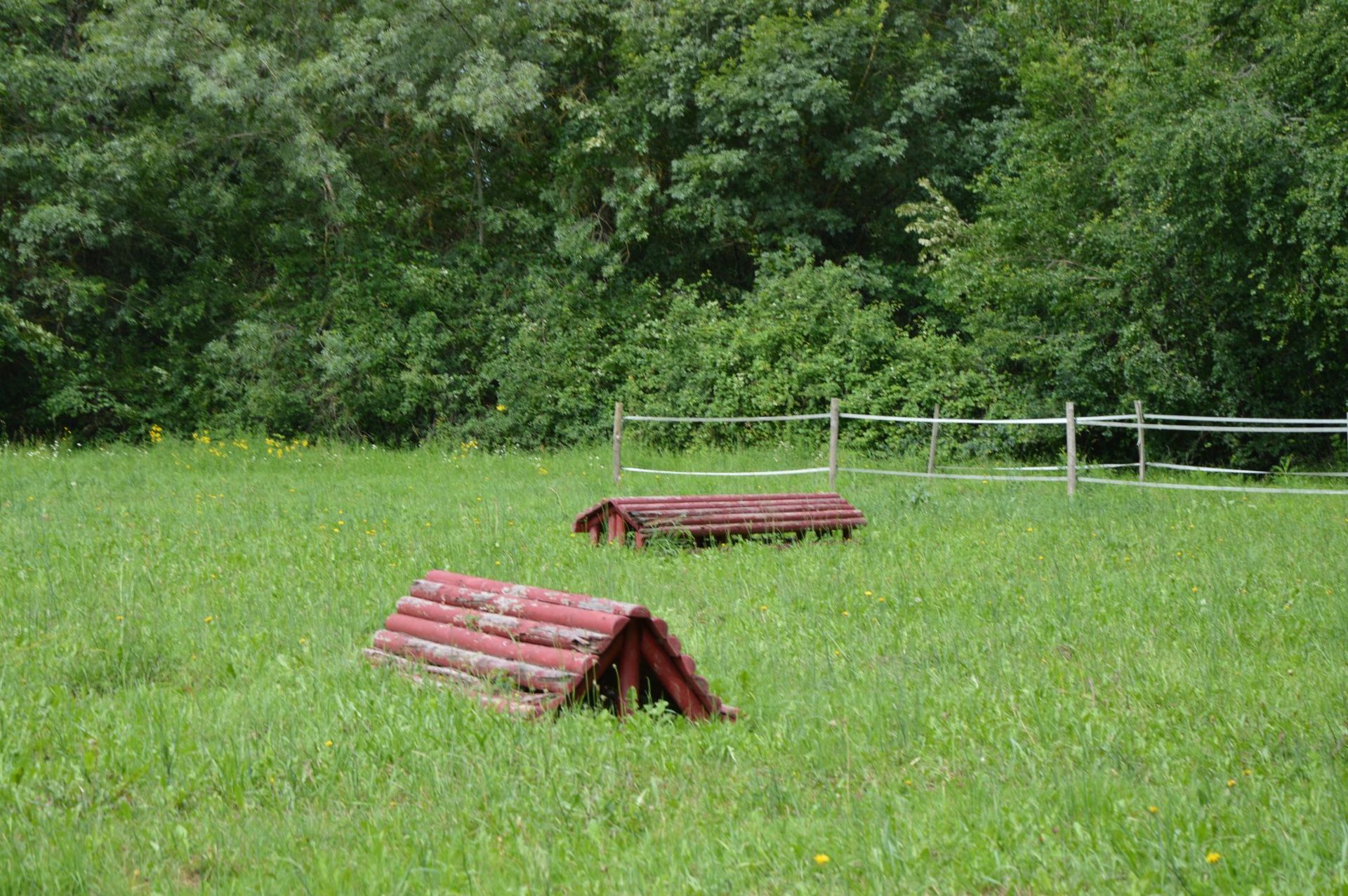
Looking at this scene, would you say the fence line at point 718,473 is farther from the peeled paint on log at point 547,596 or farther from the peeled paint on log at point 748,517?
the peeled paint on log at point 547,596

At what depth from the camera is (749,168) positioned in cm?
2352

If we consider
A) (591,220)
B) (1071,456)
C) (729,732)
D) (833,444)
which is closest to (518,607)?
(729,732)

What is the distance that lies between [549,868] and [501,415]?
790 inches

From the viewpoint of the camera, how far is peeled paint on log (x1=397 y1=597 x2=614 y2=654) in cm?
530

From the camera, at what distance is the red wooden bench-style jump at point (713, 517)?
34.5 feet

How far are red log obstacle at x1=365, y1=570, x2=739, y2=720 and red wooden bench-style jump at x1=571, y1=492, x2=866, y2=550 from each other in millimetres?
4411

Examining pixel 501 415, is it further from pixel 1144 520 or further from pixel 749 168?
pixel 1144 520

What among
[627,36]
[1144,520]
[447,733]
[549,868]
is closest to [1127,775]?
[549,868]

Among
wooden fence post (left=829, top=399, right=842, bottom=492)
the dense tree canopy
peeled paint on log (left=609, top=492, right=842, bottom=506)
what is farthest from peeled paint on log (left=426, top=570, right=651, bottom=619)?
the dense tree canopy

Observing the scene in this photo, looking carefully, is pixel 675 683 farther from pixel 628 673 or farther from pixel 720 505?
pixel 720 505

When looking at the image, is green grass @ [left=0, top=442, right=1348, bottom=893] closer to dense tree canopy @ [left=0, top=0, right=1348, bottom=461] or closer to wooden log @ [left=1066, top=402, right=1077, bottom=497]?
wooden log @ [left=1066, top=402, right=1077, bottom=497]

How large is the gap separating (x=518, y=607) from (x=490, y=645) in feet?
0.80

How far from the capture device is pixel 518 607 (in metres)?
5.86

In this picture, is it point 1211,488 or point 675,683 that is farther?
point 1211,488
